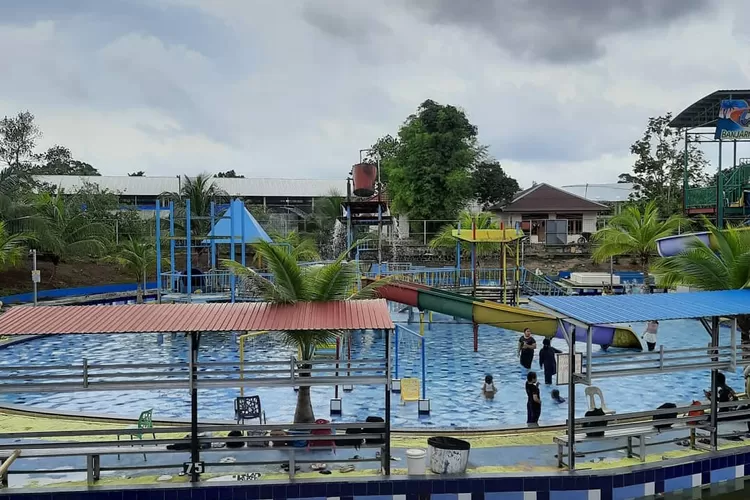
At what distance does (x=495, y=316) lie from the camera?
56.2 ft

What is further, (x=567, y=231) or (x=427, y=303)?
(x=567, y=231)

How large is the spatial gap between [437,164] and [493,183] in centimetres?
701

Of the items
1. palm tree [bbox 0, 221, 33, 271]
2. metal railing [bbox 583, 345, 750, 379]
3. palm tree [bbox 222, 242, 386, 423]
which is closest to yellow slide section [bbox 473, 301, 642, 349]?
metal railing [bbox 583, 345, 750, 379]

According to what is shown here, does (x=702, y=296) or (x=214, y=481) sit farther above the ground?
(x=702, y=296)

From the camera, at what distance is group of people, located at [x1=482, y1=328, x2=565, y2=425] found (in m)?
11.7

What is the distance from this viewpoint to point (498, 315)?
55.9 feet

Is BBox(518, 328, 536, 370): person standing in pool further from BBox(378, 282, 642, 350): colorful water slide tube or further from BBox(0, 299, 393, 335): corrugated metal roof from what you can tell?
BBox(0, 299, 393, 335): corrugated metal roof

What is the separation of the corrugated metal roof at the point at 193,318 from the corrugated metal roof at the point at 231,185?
50.0 m

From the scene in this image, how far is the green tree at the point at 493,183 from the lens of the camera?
4656 cm

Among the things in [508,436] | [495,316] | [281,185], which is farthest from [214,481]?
[281,185]

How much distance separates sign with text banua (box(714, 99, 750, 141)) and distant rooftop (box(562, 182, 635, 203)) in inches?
1106

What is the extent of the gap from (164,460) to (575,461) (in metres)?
6.51

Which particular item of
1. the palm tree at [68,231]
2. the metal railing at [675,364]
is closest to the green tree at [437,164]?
the palm tree at [68,231]

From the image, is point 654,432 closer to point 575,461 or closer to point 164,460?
point 575,461
